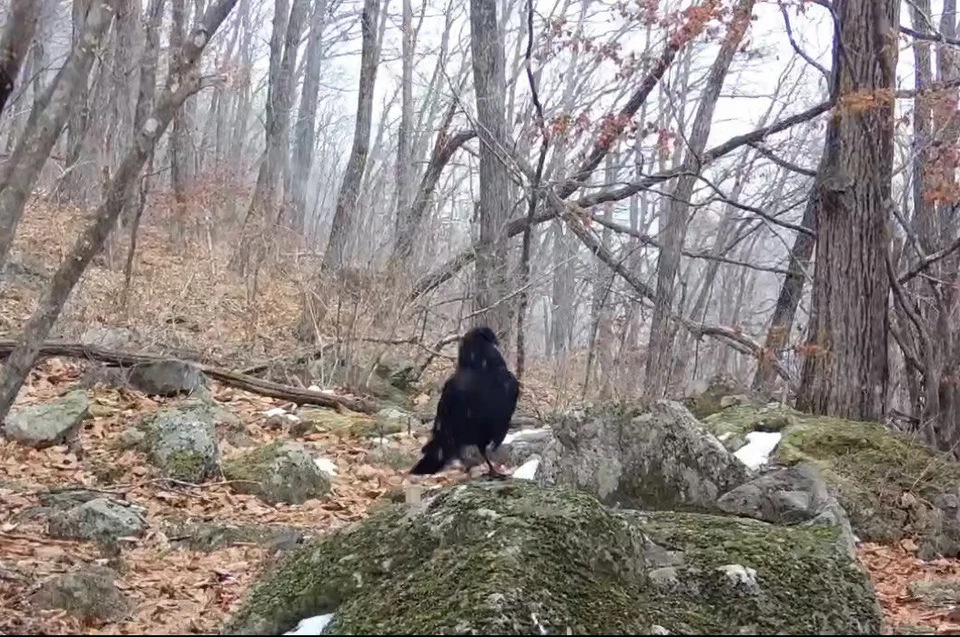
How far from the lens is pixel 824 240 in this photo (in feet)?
26.8

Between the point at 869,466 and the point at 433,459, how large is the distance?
3457 mm

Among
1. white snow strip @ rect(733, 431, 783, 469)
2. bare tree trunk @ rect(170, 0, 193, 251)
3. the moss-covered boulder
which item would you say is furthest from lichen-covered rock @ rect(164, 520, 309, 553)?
bare tree trunk @ rect(170, 0, 193, 251)

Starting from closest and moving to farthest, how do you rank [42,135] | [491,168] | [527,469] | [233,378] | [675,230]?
[42,135] → [527,469] → [233,378] → [491,168] → [675,230]

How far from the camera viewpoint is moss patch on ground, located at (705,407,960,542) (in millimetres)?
5770

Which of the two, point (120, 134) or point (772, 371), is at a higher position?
point (120, 134)

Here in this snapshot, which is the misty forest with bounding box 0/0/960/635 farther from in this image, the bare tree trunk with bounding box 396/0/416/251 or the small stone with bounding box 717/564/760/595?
the bare tree trunk with bounding box 396/0/416/251

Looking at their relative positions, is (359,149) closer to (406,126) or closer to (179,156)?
(179,156)

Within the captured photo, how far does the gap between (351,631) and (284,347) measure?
818 cm

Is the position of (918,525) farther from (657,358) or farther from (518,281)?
(518,281)

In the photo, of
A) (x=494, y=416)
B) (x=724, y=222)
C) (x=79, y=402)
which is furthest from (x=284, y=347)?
(x=724, y=222)

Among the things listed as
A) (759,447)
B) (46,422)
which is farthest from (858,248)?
(46,422)

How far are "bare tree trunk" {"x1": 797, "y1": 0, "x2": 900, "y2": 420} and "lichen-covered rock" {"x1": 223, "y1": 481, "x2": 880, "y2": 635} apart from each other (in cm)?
504

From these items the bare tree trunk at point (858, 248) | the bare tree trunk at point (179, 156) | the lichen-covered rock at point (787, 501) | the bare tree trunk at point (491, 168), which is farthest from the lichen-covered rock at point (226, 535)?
the bare tree trunk at point (179, 156)

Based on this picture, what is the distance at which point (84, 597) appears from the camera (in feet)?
11.1
